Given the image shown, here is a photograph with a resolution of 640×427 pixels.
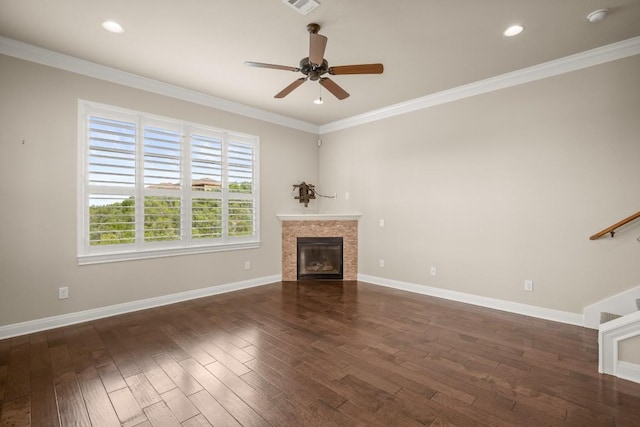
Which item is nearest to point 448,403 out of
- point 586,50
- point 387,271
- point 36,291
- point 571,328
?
point 571,328

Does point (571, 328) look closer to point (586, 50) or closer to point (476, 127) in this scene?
point (476, 127)

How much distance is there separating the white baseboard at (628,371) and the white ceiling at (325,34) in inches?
114

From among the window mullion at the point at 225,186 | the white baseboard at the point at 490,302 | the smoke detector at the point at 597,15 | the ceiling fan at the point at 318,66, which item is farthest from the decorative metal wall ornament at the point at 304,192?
the smoke detector at the point at 597,15

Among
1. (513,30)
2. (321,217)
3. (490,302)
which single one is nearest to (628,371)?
(490,302)

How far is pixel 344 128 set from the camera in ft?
18.7

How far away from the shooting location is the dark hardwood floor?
189cm

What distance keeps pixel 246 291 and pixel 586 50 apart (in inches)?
208

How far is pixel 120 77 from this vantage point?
145 inches

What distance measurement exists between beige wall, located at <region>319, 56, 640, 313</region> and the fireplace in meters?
0.68

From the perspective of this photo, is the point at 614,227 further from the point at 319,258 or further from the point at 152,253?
the point at 152,253

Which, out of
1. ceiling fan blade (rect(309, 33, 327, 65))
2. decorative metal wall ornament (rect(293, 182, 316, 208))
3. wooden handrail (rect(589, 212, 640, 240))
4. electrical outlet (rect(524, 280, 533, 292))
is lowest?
electrical outlet (rect(524, 280, 533, 292))

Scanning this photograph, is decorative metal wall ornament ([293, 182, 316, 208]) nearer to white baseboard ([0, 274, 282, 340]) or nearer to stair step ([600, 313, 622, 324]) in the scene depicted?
white baseboard ([0, 274, 282, 340])

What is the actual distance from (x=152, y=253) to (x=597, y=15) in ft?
17.6

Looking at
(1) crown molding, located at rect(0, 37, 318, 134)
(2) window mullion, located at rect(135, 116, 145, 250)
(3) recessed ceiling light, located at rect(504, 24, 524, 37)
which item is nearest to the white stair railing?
(3) recessed ceiling light, located at rect(504, 24, 524, 37)
